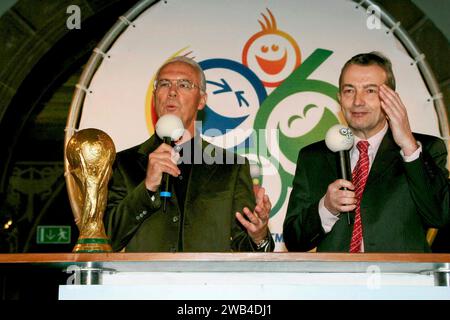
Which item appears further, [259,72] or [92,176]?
[259,72]

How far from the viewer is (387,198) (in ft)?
12.5

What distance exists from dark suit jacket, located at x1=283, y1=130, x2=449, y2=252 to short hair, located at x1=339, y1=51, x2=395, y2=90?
288mm

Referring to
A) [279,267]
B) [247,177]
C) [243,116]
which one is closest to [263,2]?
[243,116]

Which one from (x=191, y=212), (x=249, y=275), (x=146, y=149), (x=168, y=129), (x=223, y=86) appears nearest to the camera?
(x=249, y=275)

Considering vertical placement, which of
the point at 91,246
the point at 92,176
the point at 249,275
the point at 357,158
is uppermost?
the point at 357,158

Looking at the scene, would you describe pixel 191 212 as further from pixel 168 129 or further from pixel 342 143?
pixel 342 143

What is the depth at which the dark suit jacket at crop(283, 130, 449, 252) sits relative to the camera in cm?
368

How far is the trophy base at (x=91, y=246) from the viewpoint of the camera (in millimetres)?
3008

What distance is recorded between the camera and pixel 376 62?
398cm

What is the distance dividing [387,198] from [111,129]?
140cm

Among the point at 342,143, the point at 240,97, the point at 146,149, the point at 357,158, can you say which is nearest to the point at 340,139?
the point at 342,143

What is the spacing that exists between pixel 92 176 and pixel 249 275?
2.29 ft

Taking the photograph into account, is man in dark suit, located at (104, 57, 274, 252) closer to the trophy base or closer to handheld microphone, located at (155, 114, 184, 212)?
handheld microphone, located at (155, 114, 184, 212)

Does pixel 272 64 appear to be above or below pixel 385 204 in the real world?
above
